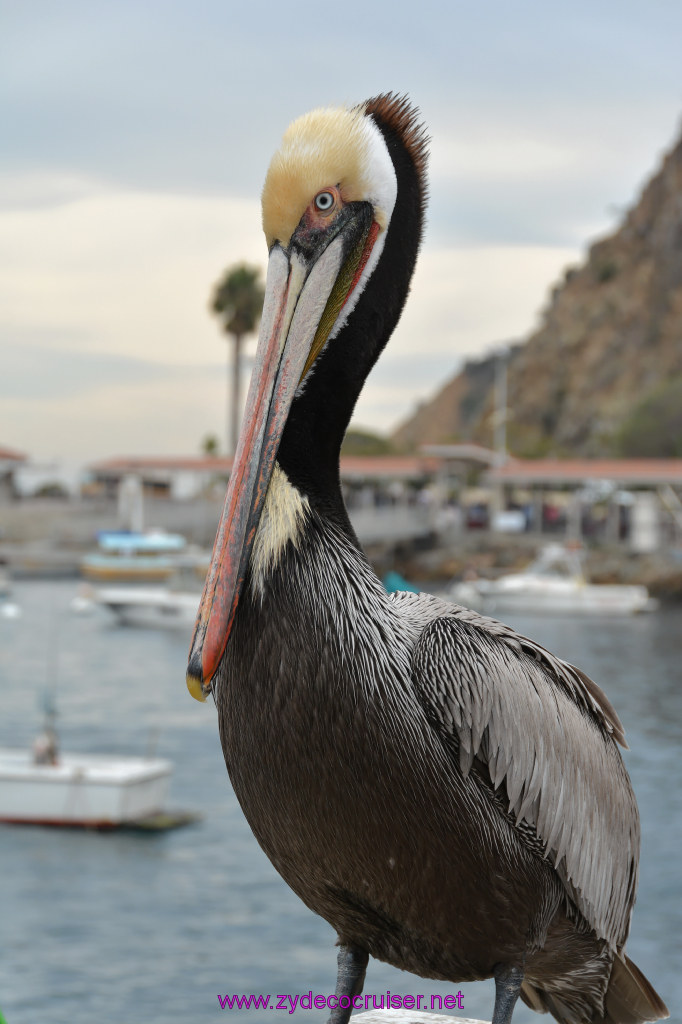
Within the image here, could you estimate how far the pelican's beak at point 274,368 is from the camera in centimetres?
239

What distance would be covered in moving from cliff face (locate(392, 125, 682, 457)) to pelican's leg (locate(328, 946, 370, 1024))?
6723 centimetres

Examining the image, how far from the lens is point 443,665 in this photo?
2.64 m

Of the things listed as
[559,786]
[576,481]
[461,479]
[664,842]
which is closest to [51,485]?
[461,479]

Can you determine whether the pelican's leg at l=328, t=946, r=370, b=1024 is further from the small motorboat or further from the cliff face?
the cliff face

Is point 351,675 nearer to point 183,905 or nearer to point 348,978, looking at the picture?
point 348,978

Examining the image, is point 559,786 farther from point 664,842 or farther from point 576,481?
point 576,481

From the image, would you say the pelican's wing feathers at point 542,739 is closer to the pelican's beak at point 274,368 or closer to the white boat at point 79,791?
the pelican's beak at point 274,368

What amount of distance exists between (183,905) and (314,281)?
22042 millimetres

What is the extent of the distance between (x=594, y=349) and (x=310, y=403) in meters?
84.0

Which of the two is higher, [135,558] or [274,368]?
[274,368]

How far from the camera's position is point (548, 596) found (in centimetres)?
4769

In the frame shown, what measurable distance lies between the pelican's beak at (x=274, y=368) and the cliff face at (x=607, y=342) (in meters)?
67.4

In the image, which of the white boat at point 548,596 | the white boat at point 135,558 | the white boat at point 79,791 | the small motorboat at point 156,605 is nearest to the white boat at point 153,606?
the small motorboat at point 156,605

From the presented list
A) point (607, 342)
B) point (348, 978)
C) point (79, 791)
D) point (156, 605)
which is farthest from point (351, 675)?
point (607, 342)
